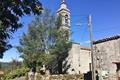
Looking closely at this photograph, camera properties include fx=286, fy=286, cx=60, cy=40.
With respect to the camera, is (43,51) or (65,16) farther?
(65,16)

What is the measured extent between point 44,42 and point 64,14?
34.0 feet

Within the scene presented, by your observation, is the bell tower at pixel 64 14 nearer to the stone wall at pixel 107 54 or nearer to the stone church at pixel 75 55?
the stone church at pixel 75 55

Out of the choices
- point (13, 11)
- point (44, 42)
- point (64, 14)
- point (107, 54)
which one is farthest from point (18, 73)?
point (13, 11)

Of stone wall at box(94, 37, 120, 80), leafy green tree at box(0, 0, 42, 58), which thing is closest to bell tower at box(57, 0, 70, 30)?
stone wall at box(94, 37, 120, 80)

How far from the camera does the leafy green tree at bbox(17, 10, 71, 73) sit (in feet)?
155

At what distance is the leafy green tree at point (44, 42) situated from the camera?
47125 mm

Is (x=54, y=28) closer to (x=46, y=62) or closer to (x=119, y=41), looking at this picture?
(x=46, y=62)

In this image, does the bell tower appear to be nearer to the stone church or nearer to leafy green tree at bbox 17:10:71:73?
the stone church

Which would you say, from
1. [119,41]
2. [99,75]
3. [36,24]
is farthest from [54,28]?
[99,75]

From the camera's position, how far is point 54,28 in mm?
50062

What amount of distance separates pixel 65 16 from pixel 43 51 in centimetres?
1123

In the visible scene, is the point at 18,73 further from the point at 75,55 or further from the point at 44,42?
the point at 75,55

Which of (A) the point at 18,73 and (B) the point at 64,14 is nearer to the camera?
(A) the point at 18,73

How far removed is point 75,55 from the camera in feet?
178
